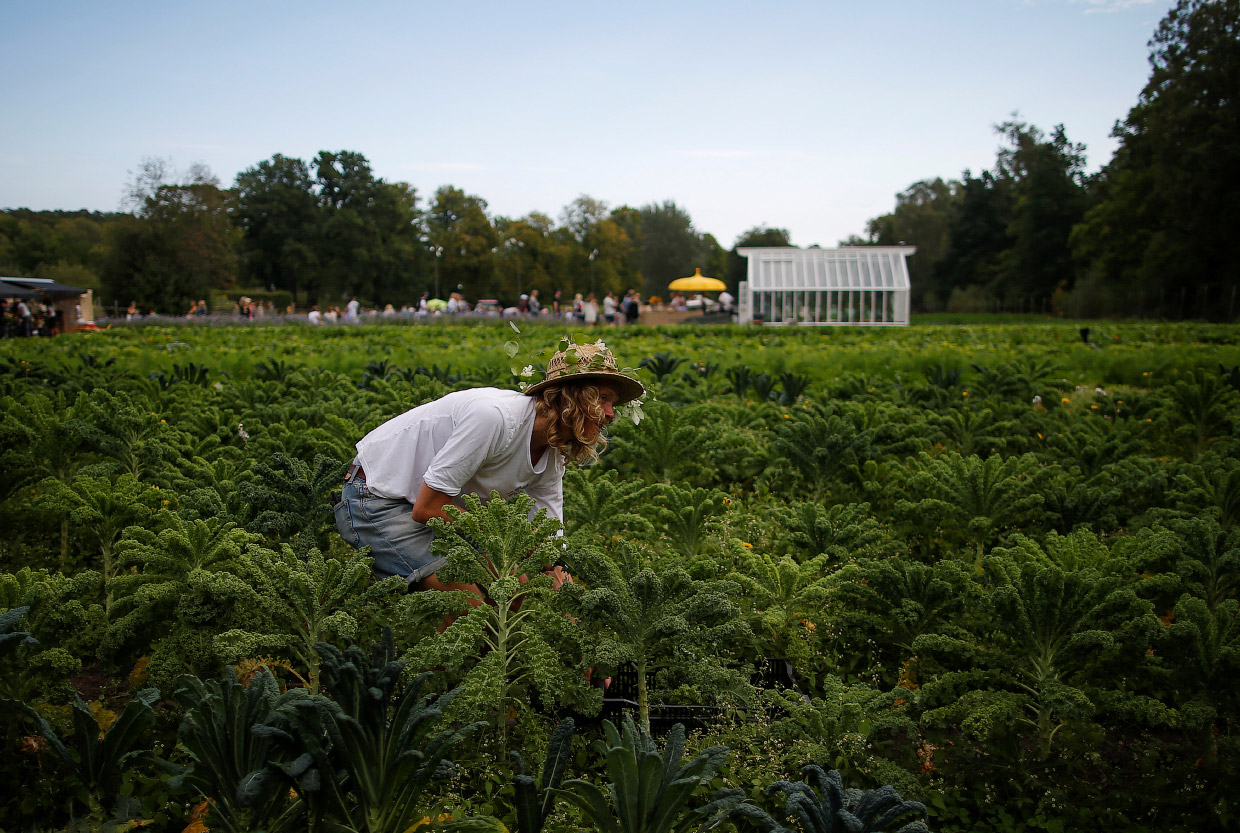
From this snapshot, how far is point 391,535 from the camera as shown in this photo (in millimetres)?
3527

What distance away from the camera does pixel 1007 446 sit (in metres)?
Answer: 7.03

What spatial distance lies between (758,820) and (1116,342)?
56.7 ft

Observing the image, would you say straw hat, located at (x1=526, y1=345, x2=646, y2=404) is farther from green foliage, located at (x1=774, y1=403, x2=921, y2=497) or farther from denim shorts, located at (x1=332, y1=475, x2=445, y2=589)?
green foliage, located at (x1=774, y1=403, x2=921, y2=497)

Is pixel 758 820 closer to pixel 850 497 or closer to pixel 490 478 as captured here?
pixel 490 478

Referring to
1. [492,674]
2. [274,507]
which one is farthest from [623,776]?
[274,507]

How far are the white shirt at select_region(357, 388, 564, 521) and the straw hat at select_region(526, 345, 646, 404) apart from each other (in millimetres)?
170

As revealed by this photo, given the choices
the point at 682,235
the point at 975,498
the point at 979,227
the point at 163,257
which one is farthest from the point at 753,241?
the point at 975,498

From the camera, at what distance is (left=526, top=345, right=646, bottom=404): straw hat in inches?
137

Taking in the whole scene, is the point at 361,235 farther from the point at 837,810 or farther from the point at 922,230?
the point at 837,810

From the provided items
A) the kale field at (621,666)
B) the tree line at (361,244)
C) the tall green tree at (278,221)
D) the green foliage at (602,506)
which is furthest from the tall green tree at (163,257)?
the green foliage at (602,506)

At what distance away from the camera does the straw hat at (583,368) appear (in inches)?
137

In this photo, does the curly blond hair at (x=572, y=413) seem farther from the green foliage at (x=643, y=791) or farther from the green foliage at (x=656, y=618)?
the green foliage at (x=643, y=791)

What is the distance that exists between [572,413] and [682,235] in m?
95.7

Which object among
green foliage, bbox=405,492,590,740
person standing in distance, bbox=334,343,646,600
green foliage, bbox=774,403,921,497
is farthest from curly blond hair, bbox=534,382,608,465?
green foliage, bbox=774,403,921,497
